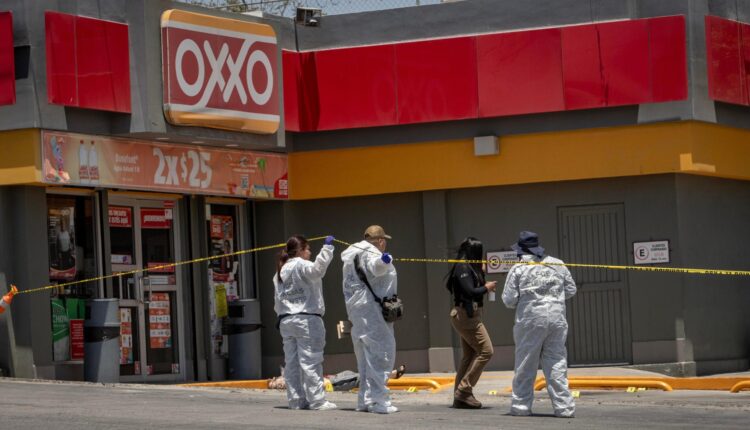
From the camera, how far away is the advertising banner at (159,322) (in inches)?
797

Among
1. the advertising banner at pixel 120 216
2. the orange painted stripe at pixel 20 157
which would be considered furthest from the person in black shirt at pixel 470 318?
the advertising banner at pixel 120 216

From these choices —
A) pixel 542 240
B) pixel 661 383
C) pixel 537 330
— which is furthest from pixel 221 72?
pixel 537 330

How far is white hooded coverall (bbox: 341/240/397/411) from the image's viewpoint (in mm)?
13297

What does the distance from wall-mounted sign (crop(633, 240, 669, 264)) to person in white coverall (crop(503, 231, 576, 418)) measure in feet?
22.8

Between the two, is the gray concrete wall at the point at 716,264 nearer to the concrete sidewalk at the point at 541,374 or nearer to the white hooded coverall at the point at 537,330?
the concrete sidewalk at the point at 541,374

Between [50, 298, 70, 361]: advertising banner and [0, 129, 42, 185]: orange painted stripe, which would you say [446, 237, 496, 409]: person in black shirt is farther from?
[50, 298, 70, 361]: advertising banner

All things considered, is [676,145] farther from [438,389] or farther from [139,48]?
[139,48]

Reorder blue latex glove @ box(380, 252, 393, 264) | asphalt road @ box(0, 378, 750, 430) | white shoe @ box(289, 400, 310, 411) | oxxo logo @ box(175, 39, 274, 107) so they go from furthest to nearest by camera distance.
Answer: oxxo logo @ box(175, 39, 274, 107) → white shoe @ box(289, 400, 310, 411) → blue latex glove @ box(380, 252, 393, 264) → asphalt road @ box(0, 378, 750, 430)

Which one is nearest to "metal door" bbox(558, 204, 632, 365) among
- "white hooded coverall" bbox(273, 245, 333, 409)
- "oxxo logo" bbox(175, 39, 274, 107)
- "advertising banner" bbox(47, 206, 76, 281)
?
"oxxo logo" bbox(175, 39, 274, 107)

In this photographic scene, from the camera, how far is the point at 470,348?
14.5 m

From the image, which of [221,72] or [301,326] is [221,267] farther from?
[301,326]

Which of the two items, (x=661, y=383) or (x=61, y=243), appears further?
(x=61, y=243)

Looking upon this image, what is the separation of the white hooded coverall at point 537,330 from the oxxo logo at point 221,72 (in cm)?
715

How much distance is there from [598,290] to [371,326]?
786cm
